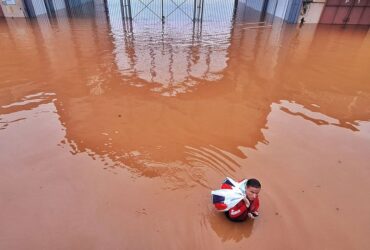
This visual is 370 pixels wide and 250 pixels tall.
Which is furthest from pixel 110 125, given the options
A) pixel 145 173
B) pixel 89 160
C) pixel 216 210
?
pixel 216 210

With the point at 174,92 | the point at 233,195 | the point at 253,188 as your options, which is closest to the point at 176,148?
the point at 233,195

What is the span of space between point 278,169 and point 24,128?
18.1ft

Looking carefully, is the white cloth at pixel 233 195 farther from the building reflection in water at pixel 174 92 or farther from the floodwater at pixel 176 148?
the building reflection in water at pixel 174 92

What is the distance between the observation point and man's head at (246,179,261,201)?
10.9ft

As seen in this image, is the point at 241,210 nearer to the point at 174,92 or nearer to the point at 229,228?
the point at 229,228

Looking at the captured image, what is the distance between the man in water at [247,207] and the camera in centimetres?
341

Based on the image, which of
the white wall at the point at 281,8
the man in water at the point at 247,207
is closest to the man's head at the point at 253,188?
the man in water at the point at 247,207

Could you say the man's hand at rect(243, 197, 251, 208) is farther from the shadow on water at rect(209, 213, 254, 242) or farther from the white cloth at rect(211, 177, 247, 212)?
the shadow on water at rect(209, 213, 254, 242)

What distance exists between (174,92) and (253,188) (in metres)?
4.75

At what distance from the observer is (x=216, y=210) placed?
3.96 m

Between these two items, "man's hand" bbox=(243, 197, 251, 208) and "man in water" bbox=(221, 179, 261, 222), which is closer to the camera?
"man in water" bbox=(221, 179, 261, 222)

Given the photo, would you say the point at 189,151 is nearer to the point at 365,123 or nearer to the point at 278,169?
the point at 278,169

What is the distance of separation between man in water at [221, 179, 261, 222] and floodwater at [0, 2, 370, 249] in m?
0.16

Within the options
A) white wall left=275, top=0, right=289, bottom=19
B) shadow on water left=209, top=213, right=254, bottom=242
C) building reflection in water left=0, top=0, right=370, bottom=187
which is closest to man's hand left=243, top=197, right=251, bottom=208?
shadow on water left=209, top=213, right=254, bottom=242
